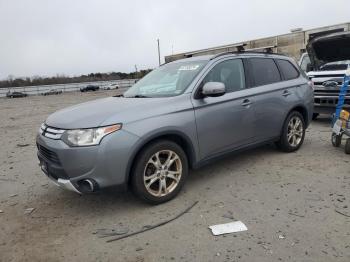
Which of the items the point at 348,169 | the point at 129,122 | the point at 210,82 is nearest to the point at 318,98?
the point at 348,169

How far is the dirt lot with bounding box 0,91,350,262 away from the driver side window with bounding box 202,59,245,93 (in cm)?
133

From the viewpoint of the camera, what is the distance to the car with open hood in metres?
8.05

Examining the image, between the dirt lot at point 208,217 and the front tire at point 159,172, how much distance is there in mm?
170

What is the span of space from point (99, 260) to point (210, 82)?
2525 mm

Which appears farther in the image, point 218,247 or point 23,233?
point 23,233

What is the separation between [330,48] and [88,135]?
23.1 ft

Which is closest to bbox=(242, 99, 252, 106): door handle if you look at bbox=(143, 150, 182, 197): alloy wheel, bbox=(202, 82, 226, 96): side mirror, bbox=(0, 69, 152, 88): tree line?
bbox=(202, 82, 226, 96): side mirror

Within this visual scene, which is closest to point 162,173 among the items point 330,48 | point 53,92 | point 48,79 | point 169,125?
point 169,125

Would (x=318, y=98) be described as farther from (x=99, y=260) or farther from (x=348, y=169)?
(x=99, y=260)

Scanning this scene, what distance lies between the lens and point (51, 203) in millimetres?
4406

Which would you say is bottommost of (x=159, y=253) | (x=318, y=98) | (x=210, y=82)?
(x=159, y=253)

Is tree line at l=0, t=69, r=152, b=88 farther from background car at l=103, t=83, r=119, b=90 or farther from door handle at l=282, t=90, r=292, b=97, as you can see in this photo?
door handle at l=282, t=90, r=292, b=97

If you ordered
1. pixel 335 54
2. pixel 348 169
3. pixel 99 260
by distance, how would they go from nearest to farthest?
pixel 99 260
pixel 348 169
pixel 335 54

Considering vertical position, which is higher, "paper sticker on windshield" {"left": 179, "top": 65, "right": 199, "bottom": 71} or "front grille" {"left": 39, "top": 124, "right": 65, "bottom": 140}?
"paper sticker on windshield" {"left": 179, "top": 65, "right": 199, "bottom": 71}
